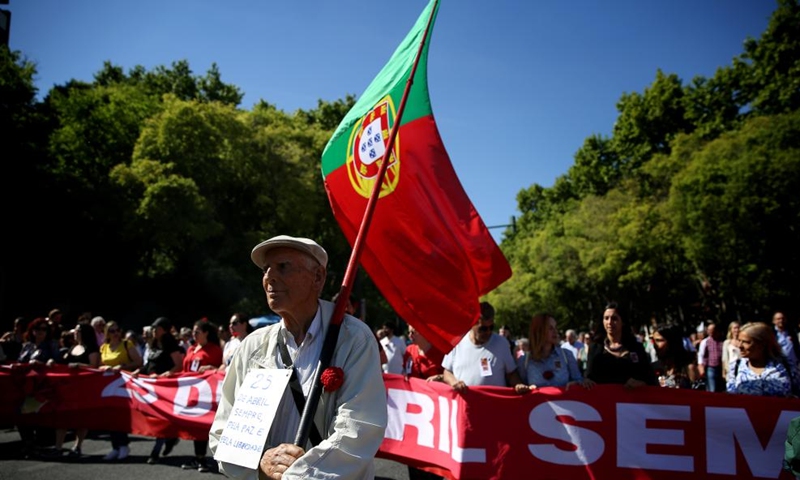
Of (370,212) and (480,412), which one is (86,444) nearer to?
(480,412)

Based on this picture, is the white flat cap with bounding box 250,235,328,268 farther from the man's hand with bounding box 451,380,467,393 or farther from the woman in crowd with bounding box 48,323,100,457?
the woman in crowd with bounding box 48,323,100,457

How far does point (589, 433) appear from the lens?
215 inches

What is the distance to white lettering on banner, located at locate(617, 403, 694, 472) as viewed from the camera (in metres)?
5.25

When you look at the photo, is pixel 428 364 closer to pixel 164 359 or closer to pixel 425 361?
pixel 425 361

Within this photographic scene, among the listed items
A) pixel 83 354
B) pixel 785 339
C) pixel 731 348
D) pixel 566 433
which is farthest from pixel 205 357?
pixel 785 339

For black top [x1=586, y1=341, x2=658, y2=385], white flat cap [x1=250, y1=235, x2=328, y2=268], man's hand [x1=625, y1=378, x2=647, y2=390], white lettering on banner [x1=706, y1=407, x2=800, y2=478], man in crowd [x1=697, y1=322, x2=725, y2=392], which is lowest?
white lettering on banner [x1=706, y1=407, x2=800, y2=478]

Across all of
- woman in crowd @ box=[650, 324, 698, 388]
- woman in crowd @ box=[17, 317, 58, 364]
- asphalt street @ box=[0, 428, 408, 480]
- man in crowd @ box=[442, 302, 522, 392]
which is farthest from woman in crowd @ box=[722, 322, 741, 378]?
woman in crowd @ box=[17, 317, 58, 364]

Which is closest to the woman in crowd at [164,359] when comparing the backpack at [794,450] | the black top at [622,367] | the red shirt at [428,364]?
the red shirt at [428,364]

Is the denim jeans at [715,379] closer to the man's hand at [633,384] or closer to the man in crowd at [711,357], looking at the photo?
the man in crowd at [711,357]

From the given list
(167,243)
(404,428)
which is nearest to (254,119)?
(167,243)

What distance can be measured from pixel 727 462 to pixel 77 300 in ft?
102

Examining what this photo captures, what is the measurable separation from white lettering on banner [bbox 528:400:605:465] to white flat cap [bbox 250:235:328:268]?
3.29m

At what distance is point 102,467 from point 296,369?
6769 millimetres

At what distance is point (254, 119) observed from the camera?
126 ft
